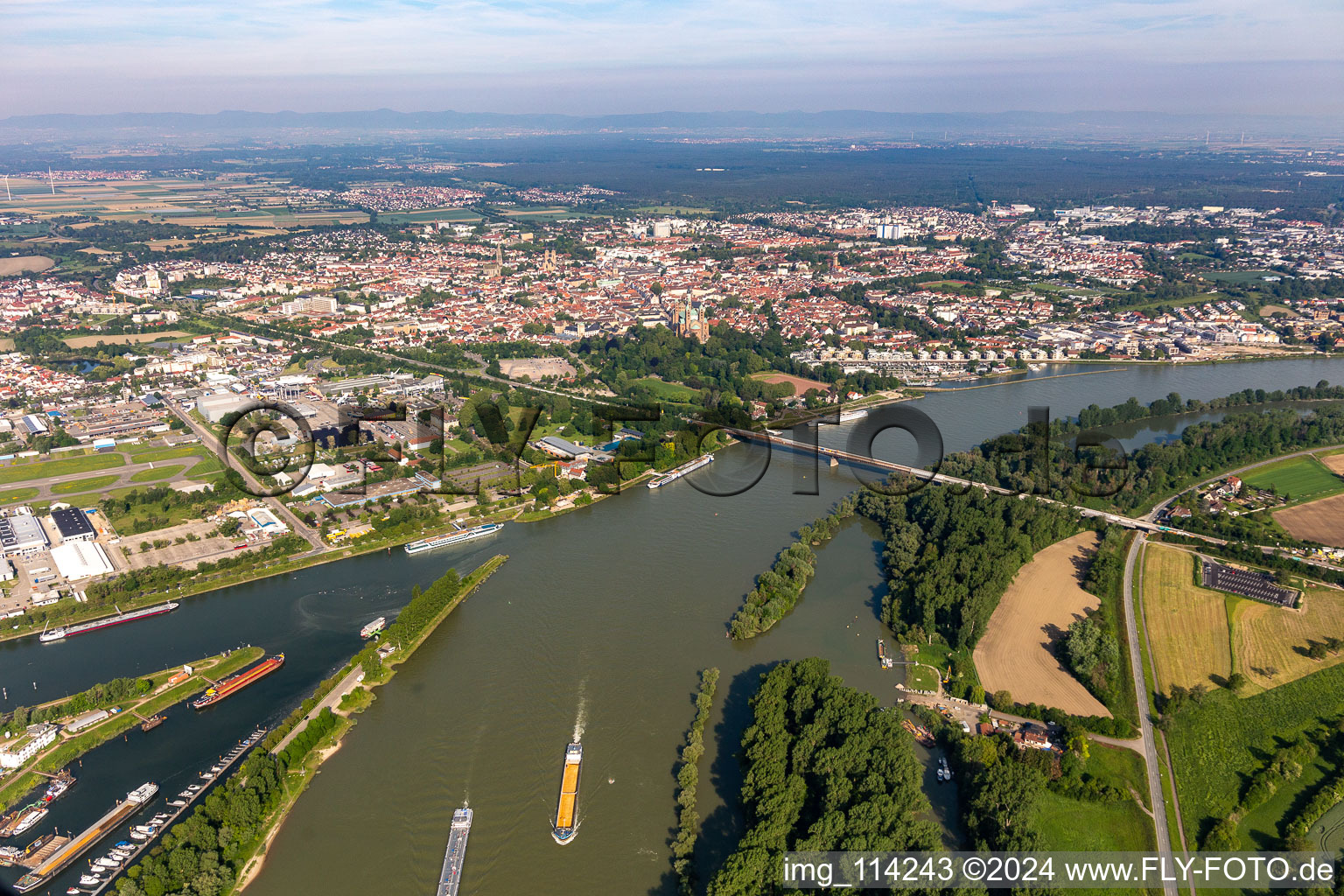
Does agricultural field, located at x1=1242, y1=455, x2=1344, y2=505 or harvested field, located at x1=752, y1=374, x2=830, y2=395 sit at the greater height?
harvested field, located at x1=752, y1=374, x2=830, y2=395

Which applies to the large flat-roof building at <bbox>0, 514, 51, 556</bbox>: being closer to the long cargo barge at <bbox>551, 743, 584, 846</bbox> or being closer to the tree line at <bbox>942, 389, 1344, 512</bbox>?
the long cargo barge at <bbox>551, 743, 584, 846</bbox>

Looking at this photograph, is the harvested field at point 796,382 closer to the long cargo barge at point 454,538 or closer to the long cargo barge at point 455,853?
the long cargo barge at point 454,538

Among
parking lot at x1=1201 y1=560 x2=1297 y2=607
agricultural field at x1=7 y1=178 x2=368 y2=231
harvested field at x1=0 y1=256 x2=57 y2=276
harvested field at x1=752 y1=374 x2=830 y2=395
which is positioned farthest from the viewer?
agricultural field at x1=7 y1=178 x2=368 y2=231

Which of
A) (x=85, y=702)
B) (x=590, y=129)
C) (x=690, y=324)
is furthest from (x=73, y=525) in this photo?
(x=590, y=129)

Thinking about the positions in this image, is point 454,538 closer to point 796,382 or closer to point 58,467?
point 58,467

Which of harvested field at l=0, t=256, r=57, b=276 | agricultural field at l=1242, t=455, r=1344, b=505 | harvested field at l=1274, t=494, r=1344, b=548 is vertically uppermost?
harvested field at l=0, t=256, r=57, b=276

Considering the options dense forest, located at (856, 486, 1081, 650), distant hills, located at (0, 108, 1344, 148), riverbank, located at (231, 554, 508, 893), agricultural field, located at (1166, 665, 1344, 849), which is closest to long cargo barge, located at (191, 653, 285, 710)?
riverbank, located at (231, 554, 508, 893)

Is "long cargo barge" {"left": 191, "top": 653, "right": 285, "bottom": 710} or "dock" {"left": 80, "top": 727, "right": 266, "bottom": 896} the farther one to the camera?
"long cargo barge" {"left": 191, "top": 653, "right": 285, "bottom": 710}
